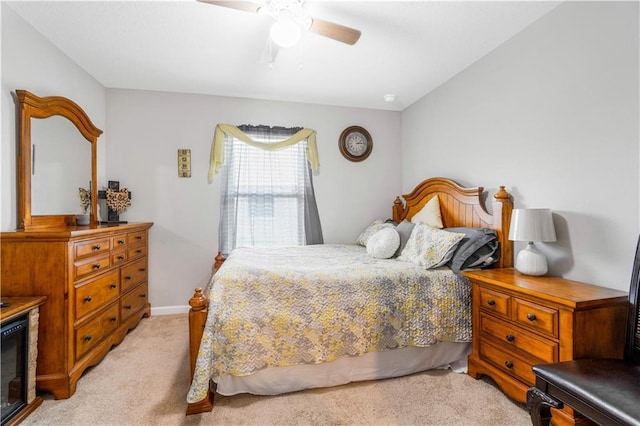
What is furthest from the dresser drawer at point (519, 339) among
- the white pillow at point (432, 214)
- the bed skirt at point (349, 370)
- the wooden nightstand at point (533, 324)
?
the white pillow at point (432, 214)

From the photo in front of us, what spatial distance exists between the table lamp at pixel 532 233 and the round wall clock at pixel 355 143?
2.21 meters

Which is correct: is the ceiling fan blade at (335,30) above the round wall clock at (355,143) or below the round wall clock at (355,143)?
above

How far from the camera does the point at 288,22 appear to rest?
162 centimetres

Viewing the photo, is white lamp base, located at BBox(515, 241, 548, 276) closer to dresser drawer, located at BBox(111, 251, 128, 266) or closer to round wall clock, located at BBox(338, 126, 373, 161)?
round wall clock, located at BBox(338, 126, 373, 161)

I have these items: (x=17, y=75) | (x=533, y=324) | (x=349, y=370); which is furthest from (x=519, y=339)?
(x=17, y=75)

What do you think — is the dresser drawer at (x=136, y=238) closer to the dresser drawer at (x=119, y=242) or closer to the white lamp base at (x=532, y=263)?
the dresser drawer at (x=119, y=242)

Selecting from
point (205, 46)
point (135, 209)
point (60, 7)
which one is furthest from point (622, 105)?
point (135, 209)

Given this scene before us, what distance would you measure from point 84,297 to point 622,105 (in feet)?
11.6

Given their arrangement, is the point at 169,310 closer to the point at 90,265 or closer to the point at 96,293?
the point at 96,293

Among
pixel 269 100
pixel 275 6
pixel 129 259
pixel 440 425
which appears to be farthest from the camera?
pixel 269 100

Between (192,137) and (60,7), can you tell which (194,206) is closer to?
(192,137)

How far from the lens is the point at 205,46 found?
7.85 feet

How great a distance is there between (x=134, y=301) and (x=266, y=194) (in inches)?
68.7

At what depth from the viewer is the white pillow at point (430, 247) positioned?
222 cm
